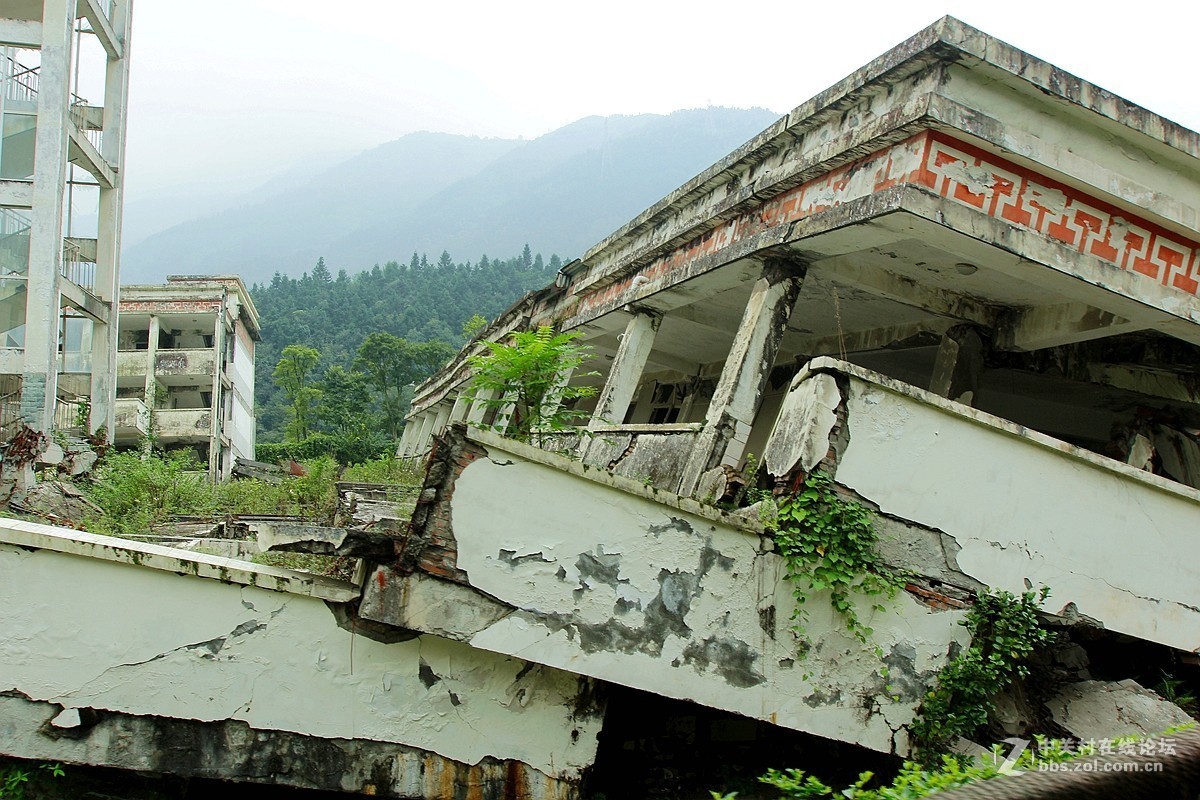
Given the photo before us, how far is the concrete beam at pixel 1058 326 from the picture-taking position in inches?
250

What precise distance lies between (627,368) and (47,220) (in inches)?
463

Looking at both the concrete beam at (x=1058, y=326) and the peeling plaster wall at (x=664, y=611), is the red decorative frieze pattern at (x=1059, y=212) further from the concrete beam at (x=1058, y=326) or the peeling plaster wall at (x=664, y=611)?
the peeling plaster wall at (x=664, y=611)

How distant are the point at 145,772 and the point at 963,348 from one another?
6.45 meters

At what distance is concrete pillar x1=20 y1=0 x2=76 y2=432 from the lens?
14.5m

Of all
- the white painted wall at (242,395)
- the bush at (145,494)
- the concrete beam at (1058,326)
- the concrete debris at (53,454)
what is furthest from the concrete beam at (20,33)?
the white painted wall at (242,395)

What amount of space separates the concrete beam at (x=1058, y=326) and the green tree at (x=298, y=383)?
39.6m

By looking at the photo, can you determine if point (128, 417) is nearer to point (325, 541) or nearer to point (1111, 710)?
point (325, 541)

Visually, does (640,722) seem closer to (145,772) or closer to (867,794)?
(867,794)

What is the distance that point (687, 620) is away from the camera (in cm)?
482

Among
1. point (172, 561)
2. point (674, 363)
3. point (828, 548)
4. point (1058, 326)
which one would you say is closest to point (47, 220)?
point (674, 363)

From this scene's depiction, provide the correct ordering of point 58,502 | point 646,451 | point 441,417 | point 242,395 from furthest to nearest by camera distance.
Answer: point 242,395 → point 441,417 → point 58,502 → point 646,451

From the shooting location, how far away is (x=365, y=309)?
64062 millimetres

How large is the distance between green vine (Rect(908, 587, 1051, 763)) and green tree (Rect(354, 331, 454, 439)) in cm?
3720

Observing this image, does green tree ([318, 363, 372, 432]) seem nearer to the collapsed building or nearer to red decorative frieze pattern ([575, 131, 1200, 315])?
the collapsed building
